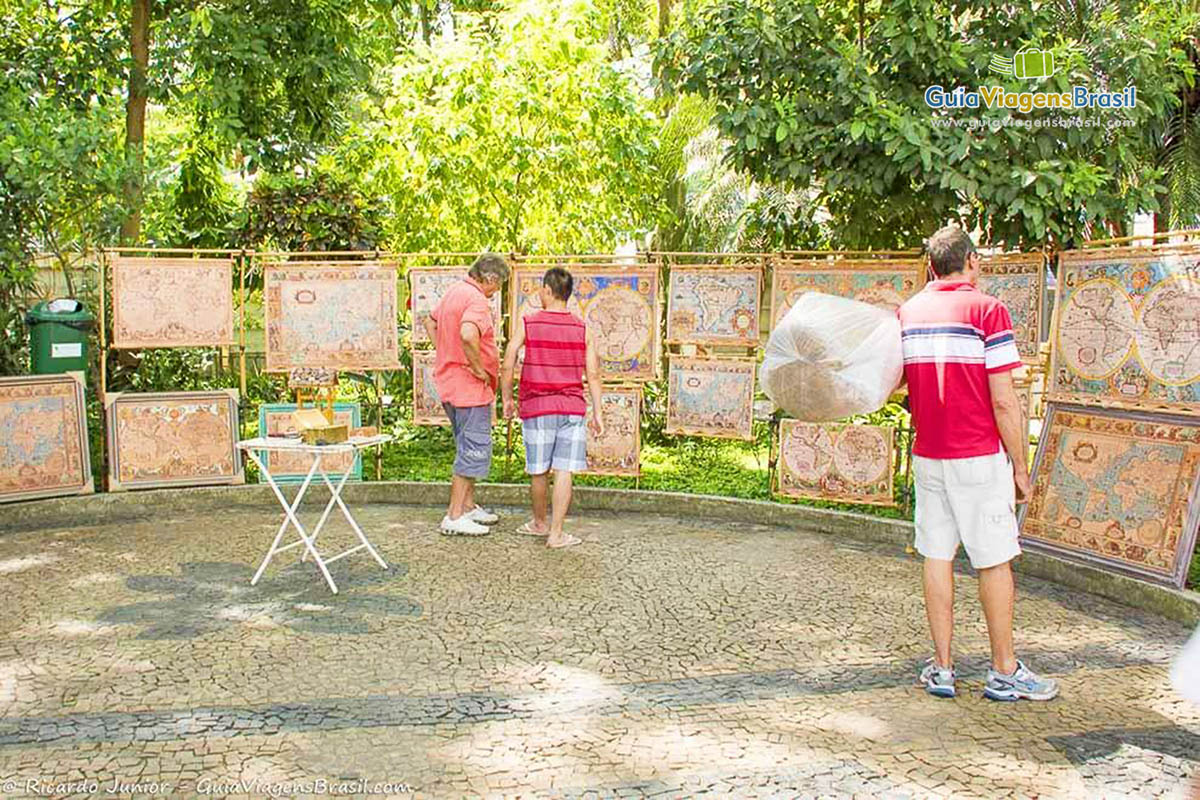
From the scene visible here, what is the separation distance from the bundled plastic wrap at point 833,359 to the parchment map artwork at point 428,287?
4.08 meters

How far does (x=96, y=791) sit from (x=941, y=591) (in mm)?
3135

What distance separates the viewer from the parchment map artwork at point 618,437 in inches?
314

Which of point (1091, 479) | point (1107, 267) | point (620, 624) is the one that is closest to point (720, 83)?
point (1107, 267)

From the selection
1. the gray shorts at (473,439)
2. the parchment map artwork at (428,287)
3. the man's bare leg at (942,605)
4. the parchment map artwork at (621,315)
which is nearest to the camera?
the man's bare leg at (942,605)

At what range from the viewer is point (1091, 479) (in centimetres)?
586

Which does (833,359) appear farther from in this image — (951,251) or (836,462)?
(836,462)

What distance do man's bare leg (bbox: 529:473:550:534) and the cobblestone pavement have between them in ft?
1.03

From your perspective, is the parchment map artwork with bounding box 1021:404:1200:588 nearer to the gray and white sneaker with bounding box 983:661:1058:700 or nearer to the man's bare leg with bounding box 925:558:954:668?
the gray and white sneaker with bounding box 983:661:1058:700

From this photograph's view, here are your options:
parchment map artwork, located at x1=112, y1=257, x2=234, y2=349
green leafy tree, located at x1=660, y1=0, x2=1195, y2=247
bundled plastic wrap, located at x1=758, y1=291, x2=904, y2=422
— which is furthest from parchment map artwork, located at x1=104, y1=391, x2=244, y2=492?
bundled plastic wrap, located at x1=758, y1=291, x2=904, y2=422

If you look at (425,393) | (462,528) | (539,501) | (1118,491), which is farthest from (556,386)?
(1118,491)

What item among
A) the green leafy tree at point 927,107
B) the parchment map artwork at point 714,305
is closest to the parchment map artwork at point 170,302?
the parchment map artwork at point 714,305

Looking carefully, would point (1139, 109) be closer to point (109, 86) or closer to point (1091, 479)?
point (1091, 479)

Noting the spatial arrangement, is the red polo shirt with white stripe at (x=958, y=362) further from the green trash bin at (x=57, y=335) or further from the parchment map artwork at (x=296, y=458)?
the green trash bin at (x=57, y=335)

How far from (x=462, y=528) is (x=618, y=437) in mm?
1689
